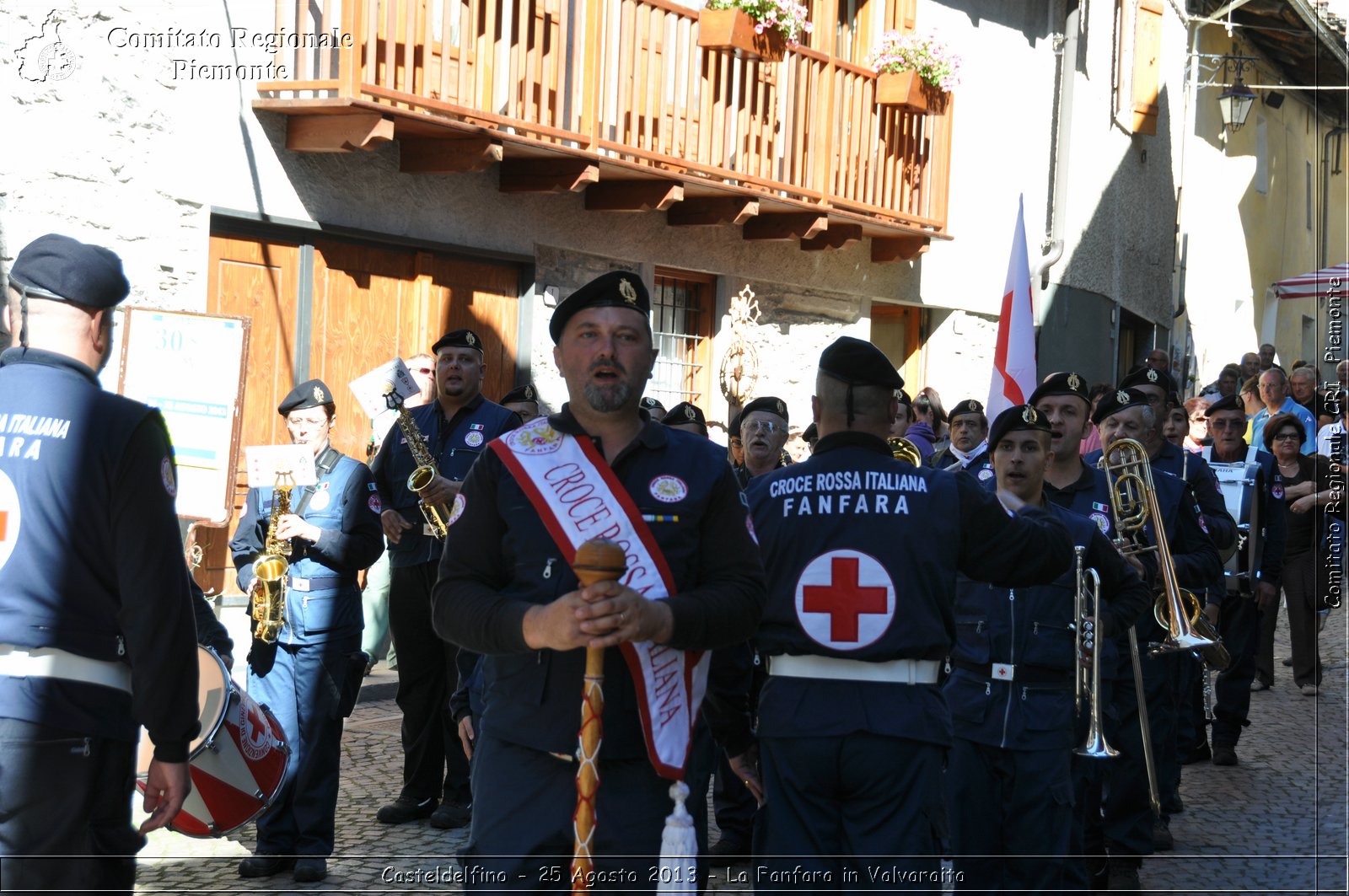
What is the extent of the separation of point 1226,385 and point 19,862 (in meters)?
15.9

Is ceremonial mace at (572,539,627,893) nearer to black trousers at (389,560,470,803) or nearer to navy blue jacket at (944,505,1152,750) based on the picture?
navy blue jacket at (944,505,1152,750)

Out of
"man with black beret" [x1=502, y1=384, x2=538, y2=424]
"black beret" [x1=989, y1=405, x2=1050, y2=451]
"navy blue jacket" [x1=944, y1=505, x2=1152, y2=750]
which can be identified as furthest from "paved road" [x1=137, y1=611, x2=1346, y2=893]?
"man with black beret" [x1=502, y1=384, x2=538, y2=424]

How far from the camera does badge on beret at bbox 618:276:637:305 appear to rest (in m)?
4.13

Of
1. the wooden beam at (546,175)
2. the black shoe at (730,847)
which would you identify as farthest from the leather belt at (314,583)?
the wooden beam at (546,175)

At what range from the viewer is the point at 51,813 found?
12.6ft

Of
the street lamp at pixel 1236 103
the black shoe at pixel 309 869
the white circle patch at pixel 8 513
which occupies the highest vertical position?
the street lamp at pixel 1236 103

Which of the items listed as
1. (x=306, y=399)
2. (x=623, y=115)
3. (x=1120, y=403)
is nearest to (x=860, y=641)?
(x=306, y=399)

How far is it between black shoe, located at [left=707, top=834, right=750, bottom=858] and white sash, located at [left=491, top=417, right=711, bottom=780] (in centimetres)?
360

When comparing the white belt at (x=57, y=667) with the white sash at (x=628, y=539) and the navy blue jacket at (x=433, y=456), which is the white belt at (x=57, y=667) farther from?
the navy blue jacket at (x=433, y=456)

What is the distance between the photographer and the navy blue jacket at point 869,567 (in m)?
4.58

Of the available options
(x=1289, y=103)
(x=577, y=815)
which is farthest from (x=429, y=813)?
(x=1289, y=103)

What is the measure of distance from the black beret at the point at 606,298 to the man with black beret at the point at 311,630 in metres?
3.27

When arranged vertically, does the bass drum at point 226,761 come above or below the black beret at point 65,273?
below

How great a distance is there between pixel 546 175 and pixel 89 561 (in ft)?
28.9
